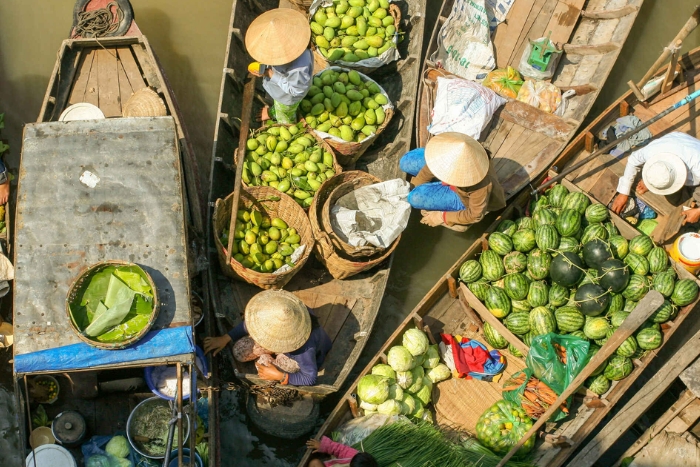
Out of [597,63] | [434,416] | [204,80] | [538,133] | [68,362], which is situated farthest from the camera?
[204,80]

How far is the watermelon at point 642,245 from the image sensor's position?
581cm

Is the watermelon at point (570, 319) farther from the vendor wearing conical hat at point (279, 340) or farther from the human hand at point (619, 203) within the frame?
the vendor wearing conical hat at point (279, 340)

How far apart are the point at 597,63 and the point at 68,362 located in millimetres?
6680

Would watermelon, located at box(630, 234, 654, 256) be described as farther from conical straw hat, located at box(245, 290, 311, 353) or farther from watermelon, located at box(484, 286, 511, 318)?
conical straw hat, located at box(245, 290, 311, 353)

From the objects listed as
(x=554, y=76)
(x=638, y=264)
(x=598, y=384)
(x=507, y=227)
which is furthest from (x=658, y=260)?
(x=554, y=76)

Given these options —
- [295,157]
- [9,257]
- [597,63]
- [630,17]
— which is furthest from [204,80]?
[630,17]

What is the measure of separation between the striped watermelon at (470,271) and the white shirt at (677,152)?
69.1 inches

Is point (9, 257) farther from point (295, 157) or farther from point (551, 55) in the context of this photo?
point (551, 55)

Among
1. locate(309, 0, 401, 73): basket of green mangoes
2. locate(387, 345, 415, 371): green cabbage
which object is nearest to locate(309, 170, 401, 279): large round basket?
locate(387, 345, 415, 371): green cabbage

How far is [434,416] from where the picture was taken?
19.5 feet

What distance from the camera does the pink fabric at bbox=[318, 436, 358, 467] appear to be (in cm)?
476

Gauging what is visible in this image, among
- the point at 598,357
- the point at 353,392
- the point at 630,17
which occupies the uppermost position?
the point at 630,17

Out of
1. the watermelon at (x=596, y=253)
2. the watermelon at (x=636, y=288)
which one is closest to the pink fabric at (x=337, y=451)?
the watermelon at (x=596, y=253)

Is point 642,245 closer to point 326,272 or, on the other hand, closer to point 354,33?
point 326,272
